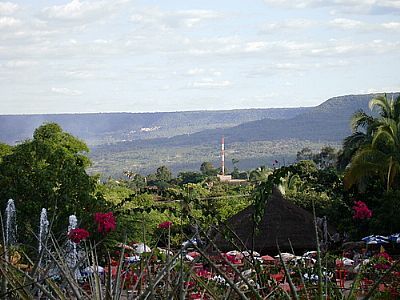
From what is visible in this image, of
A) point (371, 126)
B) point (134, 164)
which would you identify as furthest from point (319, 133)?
point (371, 126)

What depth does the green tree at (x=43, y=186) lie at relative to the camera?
18578 millimetres

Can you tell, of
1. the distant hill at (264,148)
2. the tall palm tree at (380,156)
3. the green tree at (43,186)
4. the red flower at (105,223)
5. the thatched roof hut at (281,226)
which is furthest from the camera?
the distant hill at (264,148)

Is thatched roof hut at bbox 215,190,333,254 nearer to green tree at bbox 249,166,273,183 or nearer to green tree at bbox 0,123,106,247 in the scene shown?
green tree at bbox 0,123,106,247

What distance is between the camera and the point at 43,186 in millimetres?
19266

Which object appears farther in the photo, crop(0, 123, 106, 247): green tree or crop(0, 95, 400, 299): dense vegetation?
crop(0, 123, 106, 247): green tree

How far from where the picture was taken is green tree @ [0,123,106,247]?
18.6 metres

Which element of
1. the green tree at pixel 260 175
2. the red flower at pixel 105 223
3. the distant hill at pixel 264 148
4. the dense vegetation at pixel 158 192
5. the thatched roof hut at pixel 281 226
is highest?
the red flower at pixel 105 223

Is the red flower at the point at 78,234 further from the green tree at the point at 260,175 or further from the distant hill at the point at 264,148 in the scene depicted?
the distant hill at the point at 264,148

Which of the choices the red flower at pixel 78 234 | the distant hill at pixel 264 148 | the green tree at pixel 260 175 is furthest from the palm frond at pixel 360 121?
the distant hill at pixel 264 148

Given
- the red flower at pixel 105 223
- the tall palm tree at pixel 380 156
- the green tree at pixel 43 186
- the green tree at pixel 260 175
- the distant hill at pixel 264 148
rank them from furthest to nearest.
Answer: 1. the distant hill at pixel 264 148
2. the green tree at pixel 260 175
3. the tall palm tree at pixel 380 156
4. the green tree at pixel 43 186
5. the red flower at pixel 105 223

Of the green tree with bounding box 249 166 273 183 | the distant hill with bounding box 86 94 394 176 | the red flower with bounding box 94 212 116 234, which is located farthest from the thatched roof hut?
the distant hill with bounding box 86 94 394 176

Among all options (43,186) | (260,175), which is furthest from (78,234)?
(260,175)

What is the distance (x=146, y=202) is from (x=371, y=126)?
23.4 feet

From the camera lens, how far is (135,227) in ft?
71.4
